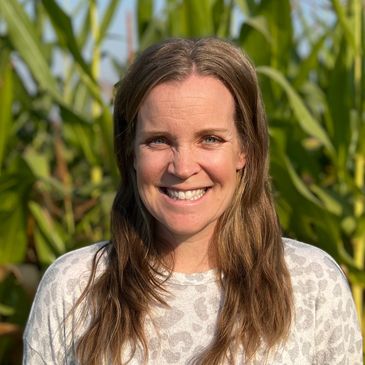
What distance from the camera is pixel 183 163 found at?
1.32 meters

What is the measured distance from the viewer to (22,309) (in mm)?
2773

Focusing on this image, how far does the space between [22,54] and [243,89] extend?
1.41 metres

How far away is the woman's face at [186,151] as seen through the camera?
1.32m

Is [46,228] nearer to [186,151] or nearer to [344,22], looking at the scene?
[344,22]

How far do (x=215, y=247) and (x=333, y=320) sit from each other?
202 mm

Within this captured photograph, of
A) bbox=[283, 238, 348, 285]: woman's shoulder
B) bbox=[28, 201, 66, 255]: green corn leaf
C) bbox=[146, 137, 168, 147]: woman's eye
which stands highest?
bbox=[146, 137, 168, 147]: woman's eye

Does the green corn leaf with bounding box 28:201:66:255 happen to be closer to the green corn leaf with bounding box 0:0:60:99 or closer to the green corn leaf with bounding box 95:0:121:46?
the green corn leaf with bounding box 0:0:60:99

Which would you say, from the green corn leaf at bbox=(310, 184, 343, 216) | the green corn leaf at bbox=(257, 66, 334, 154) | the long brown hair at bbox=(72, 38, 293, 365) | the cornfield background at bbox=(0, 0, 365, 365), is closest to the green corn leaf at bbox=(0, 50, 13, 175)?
the cornfield background at bbox=(0, 0, 365, 365)

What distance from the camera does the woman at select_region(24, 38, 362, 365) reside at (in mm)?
1340

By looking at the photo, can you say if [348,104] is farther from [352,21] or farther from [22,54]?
[22,54]

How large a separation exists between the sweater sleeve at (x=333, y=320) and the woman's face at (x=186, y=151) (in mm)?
202

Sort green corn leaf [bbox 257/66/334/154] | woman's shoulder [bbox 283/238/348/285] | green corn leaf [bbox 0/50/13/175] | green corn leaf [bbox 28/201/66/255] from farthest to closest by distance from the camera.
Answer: green corn leaf [bbox 28/201/66/255] → green corn leaf [bbox 0/50/13/175] → green corn leaf [bbox 257/66/334/154] → woman's shoulder [bbox 283/238/348/285]

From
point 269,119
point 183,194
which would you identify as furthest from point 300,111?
point 183,194

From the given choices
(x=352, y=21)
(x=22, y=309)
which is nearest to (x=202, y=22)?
(x=352, y=21)
